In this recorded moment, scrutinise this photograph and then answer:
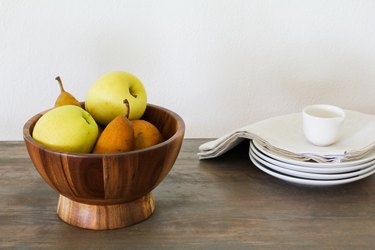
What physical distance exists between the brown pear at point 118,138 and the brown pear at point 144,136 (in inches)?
1.1

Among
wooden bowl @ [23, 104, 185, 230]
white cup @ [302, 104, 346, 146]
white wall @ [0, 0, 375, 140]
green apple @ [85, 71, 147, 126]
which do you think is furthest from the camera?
white wall @ [0, 0, 375, 140]

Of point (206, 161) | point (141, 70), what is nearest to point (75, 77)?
point (141, 70)

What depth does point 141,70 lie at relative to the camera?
1050 millimetres

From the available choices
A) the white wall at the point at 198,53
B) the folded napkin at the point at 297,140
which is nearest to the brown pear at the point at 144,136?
the folded napkin at the point at 297,140

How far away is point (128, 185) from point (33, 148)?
0.13 m

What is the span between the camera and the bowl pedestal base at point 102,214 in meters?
0.64

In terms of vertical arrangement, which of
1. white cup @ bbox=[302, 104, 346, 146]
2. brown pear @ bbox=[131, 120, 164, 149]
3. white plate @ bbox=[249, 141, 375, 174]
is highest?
brown pear @ bbox=[131, 120, 164, 149]

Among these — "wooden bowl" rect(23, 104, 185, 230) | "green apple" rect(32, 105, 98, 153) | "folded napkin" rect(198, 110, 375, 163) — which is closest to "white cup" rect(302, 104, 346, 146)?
"folded napkin" rect(198, 110, 375, 163)

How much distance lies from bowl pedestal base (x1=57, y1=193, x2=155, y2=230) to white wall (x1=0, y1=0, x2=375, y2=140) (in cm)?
44

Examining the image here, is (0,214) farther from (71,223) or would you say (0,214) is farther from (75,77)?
(75,77)

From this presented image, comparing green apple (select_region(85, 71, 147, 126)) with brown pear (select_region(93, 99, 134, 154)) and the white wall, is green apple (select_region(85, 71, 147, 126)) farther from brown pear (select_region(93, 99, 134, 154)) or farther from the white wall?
the white wall

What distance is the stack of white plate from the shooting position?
75 cm

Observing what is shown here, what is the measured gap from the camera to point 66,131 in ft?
1.99

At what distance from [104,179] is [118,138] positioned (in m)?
0.06
